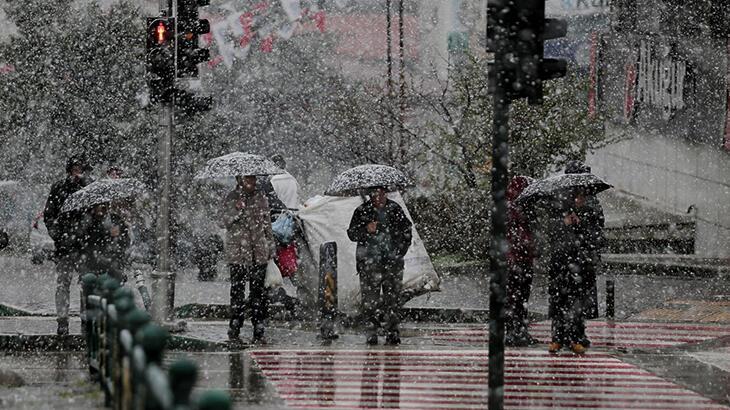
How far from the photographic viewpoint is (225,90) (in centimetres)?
3394

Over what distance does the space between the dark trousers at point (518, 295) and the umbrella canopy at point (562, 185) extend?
0.78m

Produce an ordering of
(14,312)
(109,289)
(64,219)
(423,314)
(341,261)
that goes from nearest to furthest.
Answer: (109,289) → (64,219) → (341,261) → (14,312) → (423,314)

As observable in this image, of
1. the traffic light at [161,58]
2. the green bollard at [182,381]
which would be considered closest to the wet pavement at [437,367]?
the traffic light at [161,58]

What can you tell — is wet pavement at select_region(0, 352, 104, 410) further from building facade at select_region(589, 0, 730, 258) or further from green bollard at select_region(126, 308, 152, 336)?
building facade at select_region(589, 0, 730, 258)

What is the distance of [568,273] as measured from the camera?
13305 millimetres

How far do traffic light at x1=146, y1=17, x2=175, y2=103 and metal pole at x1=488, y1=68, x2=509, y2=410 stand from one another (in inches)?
243

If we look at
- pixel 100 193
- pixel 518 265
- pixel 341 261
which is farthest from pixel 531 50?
pixel 341 261

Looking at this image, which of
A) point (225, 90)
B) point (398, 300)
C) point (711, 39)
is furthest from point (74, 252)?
point (225, 90)

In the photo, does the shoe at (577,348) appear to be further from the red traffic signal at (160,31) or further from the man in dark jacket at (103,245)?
the red traffic signal at (160,31)

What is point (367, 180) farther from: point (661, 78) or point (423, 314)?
point (661, 78)

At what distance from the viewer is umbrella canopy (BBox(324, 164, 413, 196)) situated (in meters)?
14.0

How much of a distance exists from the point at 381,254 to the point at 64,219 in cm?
320

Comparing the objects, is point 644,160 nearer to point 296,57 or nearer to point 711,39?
point 711,39

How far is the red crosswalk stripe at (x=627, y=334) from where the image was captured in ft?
46.9
